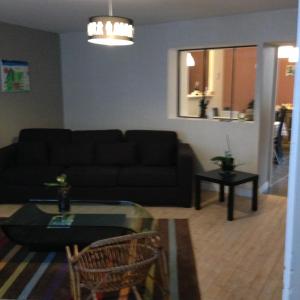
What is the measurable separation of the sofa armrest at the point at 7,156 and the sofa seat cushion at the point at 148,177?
4.79ft

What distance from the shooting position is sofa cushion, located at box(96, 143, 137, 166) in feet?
15.1

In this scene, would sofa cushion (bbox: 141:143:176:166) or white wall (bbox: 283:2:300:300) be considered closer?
white wall (bbox: 283:2:300:300)

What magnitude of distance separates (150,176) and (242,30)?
2078mm

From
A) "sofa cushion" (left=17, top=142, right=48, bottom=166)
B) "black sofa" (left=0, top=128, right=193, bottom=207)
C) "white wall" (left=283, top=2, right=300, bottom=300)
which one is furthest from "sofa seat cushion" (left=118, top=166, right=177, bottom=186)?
"white wall" (left=283, top=2, right=300, bottom=300)

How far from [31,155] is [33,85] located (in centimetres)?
120

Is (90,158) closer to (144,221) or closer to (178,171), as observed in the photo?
(178,171)

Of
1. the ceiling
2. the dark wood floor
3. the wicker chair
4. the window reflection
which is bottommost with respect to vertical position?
the dark wood floor

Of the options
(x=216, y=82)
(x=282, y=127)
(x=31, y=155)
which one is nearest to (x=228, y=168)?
(x=31, y=155)

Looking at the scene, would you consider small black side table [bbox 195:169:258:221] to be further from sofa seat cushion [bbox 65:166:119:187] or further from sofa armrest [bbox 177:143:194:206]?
sofa seat cushion [bbox 65:166:119:187]

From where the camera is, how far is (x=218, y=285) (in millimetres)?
2623

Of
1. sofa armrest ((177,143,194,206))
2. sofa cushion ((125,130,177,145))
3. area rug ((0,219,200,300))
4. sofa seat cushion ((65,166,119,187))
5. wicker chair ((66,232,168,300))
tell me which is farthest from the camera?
sofa cushion ((125,130,177,145))

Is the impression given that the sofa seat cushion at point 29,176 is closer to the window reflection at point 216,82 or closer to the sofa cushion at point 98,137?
the sofa cushion at point 98,137

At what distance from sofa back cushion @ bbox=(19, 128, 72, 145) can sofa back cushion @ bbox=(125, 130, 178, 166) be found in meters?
0.92

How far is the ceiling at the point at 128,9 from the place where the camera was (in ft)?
11.8
